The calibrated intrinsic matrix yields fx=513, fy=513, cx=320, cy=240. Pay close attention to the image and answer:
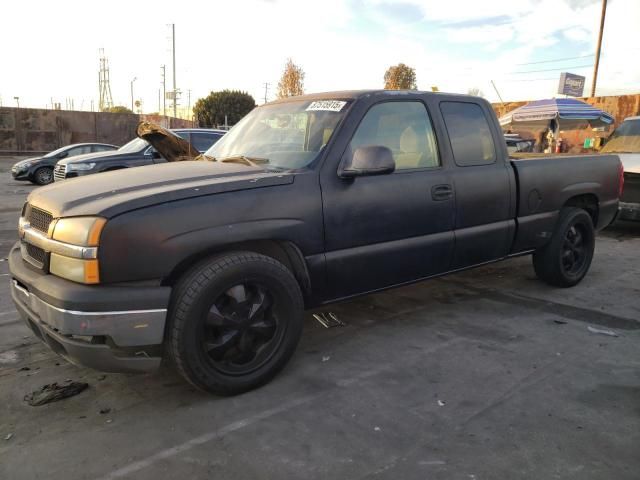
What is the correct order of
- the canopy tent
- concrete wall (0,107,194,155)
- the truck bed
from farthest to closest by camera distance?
concrete wall (0,107,194,155)
the canopy tent
the truck bed

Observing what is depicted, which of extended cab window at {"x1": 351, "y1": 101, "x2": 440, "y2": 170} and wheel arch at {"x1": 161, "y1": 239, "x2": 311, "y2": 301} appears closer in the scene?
wheel arch at {"x1": 161, "y1": 239, "x2": 311, "y2": 301}

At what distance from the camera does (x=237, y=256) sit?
2.96 meters

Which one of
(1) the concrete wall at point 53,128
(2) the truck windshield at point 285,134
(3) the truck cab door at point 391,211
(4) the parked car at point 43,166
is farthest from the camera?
(1) the concrete wall at point 53,128

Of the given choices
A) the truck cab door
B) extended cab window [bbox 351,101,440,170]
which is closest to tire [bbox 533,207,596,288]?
the truck cab door

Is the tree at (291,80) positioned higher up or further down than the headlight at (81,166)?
higher up

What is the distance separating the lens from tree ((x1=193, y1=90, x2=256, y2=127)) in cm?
5141

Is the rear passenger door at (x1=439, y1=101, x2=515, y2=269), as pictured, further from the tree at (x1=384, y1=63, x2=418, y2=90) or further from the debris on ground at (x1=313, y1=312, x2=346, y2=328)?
the tree at (x1=384, y1=63, x2=418, y2=90)

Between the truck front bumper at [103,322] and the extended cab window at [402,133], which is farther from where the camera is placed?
the extended cab window at [402,133]

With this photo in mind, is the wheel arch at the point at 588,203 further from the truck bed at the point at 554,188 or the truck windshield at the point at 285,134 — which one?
the truck windshield at the point at 285,134

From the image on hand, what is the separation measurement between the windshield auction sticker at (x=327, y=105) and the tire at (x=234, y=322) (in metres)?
1.27

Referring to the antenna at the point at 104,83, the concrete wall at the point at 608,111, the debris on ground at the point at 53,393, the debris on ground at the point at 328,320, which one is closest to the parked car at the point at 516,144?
the concrete wall at the point at 608,111

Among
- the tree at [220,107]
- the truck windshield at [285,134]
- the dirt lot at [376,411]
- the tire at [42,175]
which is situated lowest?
the dirt lot at [376,411]

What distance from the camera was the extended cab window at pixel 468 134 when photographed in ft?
13.8

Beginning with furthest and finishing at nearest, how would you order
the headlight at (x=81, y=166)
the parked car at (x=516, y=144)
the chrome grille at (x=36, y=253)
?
the headlight at (x=81, y=166)
the parked car at (x=516, y=144)
the chrome grille at (x=36, y=253)
